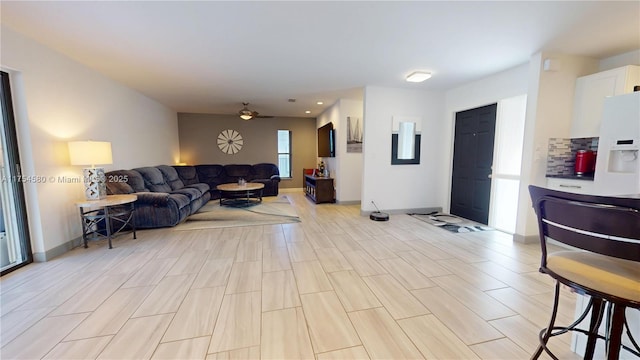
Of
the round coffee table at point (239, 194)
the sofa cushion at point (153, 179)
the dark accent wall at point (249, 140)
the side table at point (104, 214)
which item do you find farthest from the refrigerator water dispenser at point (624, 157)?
the dark accent wall at point (249, 140)

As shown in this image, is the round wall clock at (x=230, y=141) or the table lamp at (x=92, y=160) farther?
the round wall clock at (x=230, y=141)

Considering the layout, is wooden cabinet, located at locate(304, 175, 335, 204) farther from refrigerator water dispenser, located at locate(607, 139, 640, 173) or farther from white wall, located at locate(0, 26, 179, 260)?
refrigerator water dispenser, located at locate(607, 139, 640, 173)

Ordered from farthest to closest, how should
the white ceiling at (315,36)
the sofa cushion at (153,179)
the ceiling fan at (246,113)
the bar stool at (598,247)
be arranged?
the ceiling fan at (246,113)
the sofa cushion at (153,179)
the white ceiling at (315,36)
the bar stool at (598,247)

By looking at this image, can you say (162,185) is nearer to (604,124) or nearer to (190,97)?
(190,97)

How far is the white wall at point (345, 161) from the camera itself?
566 cm

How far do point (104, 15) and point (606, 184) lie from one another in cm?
500

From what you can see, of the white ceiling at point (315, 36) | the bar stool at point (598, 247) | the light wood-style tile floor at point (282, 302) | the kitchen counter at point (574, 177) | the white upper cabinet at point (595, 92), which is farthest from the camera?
the kitchen counter at point (574, 177)

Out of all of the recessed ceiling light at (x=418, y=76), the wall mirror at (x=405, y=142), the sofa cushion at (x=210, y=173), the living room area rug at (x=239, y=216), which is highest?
the recessed ceiling light at (x=418, y=76)

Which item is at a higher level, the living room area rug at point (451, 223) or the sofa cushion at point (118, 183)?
the sofa cushion at point (118, 183)

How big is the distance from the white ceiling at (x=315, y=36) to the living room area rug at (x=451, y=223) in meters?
2.43

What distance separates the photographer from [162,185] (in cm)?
519

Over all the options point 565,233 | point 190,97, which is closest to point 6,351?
point 565,233

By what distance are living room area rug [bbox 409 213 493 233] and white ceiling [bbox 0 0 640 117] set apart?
2431 millimetres

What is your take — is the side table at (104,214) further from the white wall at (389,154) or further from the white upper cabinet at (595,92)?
the white upper cabinet at (595,92)
